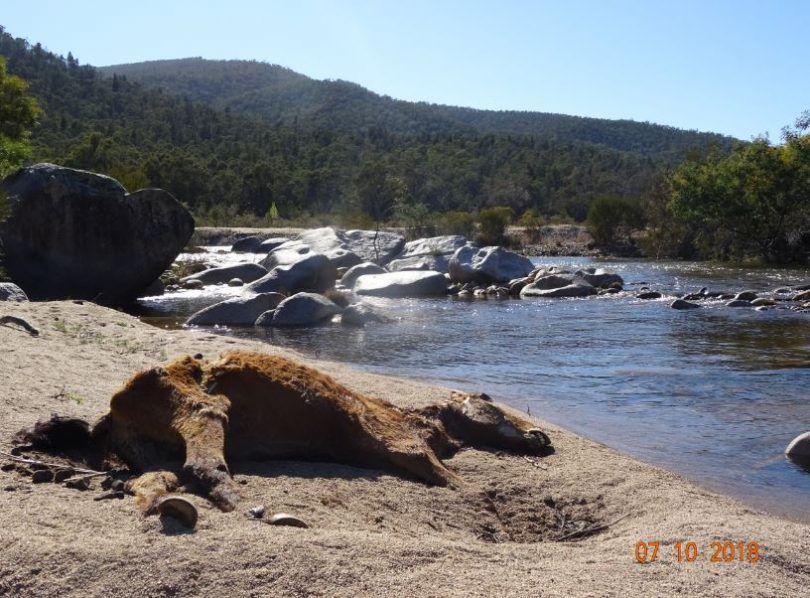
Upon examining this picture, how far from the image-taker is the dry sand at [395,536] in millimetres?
3715

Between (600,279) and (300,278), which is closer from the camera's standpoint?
(300,278)

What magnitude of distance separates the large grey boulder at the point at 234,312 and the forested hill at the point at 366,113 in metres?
108

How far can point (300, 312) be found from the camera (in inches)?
752

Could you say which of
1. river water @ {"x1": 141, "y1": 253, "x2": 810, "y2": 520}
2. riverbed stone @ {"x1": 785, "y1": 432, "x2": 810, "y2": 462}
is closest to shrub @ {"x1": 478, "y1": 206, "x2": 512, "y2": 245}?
river water @ {"x1": 141, "y1": 253, "x2": 810, "y2": 520}

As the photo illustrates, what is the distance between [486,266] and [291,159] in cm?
6302

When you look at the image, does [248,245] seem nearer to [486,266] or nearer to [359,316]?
[486,266]

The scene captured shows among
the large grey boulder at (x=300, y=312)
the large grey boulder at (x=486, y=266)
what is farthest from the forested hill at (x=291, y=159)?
the large grey boulder at (x=300, y=312)

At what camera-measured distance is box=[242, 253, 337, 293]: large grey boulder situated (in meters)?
23.2

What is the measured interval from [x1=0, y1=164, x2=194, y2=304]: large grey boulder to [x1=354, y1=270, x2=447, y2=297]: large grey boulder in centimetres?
621

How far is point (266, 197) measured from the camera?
71062mm

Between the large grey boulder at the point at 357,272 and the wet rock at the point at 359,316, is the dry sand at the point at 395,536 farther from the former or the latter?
the large grey boulder at the point at 357,272

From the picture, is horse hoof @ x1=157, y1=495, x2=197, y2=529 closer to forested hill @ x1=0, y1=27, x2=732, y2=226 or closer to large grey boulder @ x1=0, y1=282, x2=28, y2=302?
large grey boulder @ x1=0, y1=282, x2=28, y2=302

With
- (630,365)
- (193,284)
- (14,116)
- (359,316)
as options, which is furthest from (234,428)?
(193,284)

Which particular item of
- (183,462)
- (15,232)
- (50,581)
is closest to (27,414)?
(183,462)
